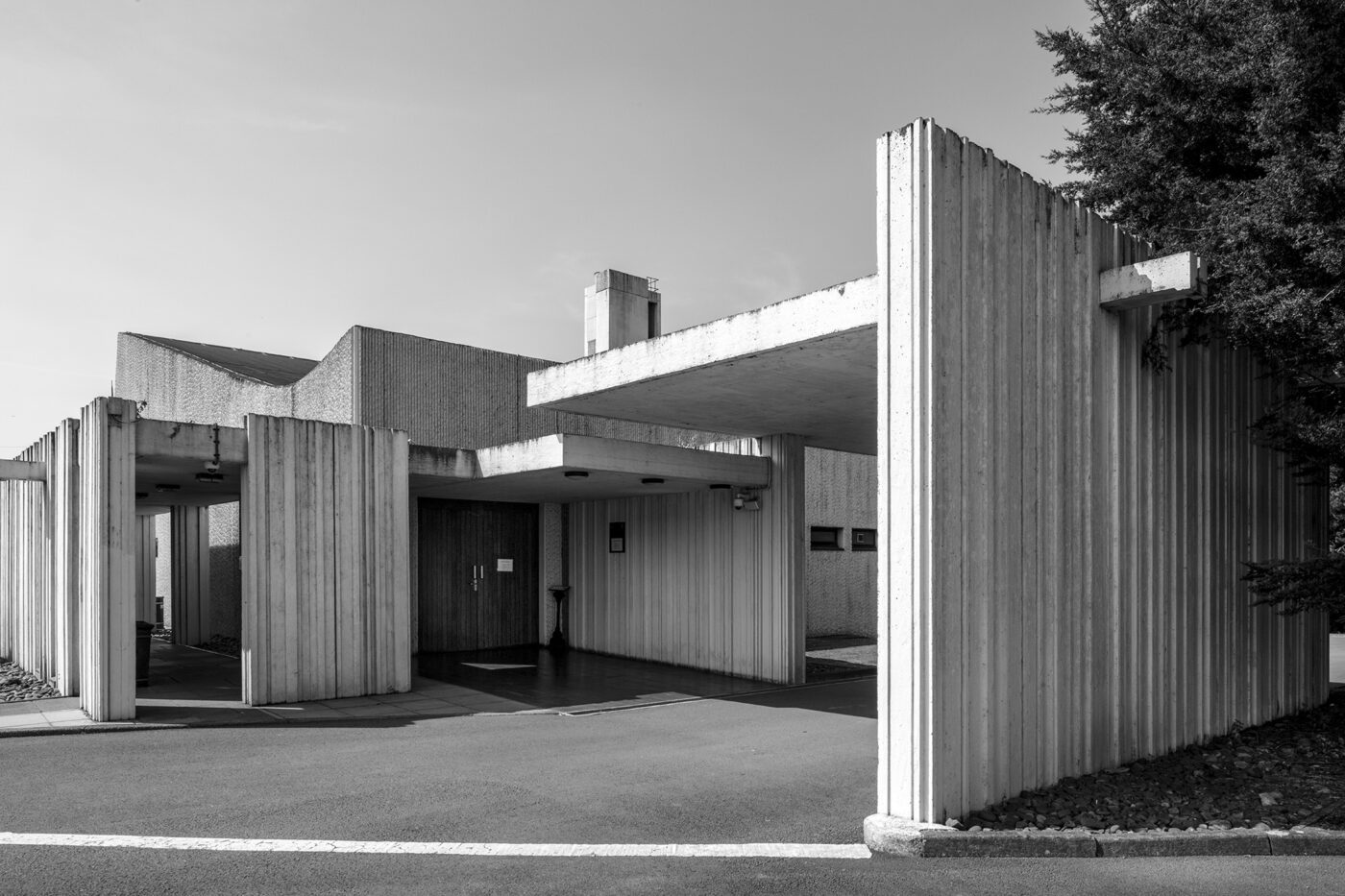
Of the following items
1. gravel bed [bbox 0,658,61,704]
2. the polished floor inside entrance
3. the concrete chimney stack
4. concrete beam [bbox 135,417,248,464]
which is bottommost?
the polished floor inside entrance

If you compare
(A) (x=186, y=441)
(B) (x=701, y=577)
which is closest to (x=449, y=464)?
(A) (x=186, y=441)

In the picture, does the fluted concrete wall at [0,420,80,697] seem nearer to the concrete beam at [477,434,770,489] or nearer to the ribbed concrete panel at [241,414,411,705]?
the ribbed concrete panel at [241,414,411,705]

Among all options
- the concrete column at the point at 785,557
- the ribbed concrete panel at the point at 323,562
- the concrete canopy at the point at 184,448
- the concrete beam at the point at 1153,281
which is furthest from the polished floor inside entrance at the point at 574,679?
Answer: the concrete beam at the point at 1153,281

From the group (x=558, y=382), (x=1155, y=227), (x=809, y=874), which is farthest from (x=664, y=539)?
(x=809, y=874)

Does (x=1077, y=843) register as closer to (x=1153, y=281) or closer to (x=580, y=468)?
(x=1153, y=281)

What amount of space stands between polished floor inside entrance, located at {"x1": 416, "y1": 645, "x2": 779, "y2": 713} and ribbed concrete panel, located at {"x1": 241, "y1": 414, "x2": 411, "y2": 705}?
5.15ft

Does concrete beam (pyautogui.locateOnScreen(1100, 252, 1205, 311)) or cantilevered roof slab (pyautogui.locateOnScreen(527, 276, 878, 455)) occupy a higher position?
concrete beam (pyautogui.locateOnScreen(1100, 252, 1205, 311))

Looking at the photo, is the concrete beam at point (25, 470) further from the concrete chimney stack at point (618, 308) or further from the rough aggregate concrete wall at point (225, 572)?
the concrete chimney stack at point (618, 308)

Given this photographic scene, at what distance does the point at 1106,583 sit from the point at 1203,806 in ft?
5.51

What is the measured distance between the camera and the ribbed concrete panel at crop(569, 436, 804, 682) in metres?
13.9

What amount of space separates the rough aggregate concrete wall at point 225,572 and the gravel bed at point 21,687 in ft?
15.9

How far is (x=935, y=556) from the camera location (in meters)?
6.16

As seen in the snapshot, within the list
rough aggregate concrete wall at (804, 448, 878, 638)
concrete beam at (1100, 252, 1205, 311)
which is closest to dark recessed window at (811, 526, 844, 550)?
rough aggregate concrete wall at (804, 448, 878, 638)

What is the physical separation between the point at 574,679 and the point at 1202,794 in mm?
8510
